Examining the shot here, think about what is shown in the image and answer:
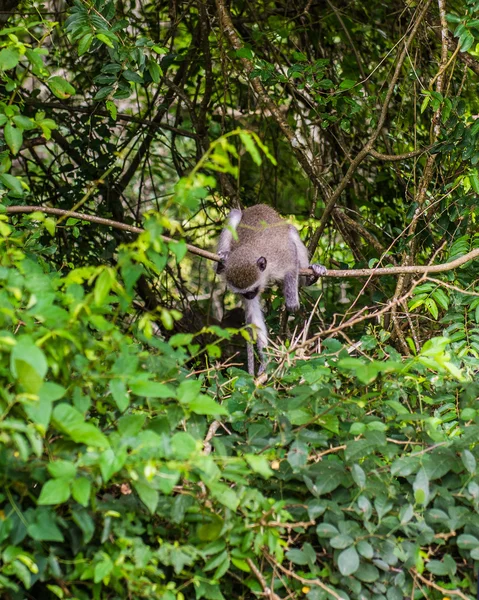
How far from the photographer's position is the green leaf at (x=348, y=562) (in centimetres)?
255

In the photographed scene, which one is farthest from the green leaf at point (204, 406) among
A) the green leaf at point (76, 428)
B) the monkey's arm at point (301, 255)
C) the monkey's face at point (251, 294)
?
the monkey's arm at point (301, 255)

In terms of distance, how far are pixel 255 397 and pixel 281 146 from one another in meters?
4.52

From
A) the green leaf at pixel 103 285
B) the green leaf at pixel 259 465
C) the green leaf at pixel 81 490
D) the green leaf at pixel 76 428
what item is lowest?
the green leaf at pixel 259 465

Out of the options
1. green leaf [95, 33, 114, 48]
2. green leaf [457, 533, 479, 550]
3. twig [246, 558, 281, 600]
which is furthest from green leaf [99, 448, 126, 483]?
green leaf [95, 33, 114, 48]

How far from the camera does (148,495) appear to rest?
2332 mm

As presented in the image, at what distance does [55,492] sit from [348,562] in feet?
3.09

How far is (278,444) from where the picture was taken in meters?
2.78

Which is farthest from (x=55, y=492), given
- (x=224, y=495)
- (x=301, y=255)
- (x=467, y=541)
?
(x=301, y=255)

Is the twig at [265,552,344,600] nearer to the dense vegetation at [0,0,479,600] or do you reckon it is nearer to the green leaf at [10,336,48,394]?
the dense vegetation at [0,0,479,600]

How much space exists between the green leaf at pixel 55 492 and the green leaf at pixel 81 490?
0.02 meters

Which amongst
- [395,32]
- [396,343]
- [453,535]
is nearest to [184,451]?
[453,535]

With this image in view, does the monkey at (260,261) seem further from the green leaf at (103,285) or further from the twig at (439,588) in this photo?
the green leaf at (103,285)

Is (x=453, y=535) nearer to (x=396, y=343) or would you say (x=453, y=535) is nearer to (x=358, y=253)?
(x=396, y=343)

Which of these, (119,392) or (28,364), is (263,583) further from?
(28,364)
